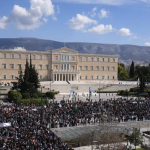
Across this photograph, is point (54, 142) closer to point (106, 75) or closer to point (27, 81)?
point (27, 81)

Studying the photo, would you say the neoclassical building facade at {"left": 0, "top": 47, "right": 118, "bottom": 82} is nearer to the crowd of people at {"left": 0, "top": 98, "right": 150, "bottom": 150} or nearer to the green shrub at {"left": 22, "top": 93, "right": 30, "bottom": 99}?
the green shrub at {"left": 22, "top": 93, "right": 30, "bottom": 99}

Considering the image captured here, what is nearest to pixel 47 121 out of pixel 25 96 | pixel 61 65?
pixel 25 96

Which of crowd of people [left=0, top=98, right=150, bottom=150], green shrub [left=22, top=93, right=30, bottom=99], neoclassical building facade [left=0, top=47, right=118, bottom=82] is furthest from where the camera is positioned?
neoclassical building facade [left=0, top=47, right=118, bottom=82]

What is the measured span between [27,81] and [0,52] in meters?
24.4

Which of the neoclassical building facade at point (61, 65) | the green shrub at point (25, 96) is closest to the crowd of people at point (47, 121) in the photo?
the green shrub at point (25, 96)

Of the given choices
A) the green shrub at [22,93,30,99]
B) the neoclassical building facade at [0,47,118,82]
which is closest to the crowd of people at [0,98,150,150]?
the green shrub at [22,93,30,99]

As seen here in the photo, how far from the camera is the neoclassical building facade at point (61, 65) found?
60.9 m

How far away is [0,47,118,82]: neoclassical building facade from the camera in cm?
6088

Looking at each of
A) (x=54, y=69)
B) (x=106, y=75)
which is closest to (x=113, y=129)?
(x=54, y=69)

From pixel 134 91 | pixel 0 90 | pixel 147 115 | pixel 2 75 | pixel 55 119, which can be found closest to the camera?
pixel 55 119

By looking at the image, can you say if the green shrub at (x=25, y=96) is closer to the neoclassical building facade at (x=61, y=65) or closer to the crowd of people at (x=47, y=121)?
the crowd of people at (x=47, y=121)

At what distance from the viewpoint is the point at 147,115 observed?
28656 millimetres

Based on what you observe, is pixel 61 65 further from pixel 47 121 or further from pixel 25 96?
pixel 47 121

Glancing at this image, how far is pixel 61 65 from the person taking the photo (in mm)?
64750
